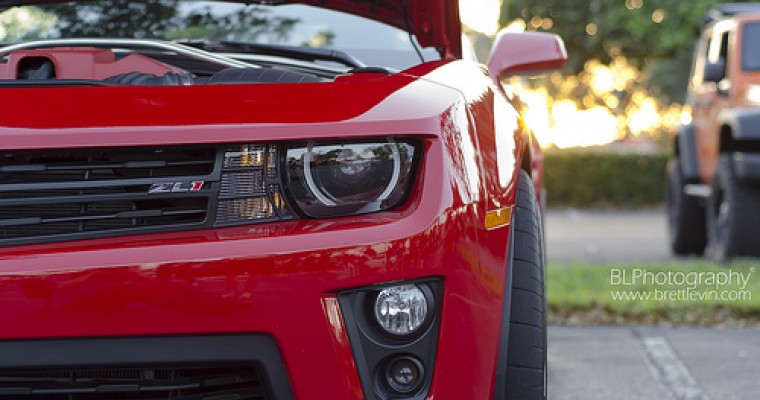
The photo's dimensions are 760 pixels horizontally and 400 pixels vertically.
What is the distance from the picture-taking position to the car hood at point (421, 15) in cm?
294

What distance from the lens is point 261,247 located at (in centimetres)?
185

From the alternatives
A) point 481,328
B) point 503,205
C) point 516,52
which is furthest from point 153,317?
point 516,52

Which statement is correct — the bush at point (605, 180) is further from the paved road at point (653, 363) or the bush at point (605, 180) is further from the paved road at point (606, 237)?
the paved road at point (653, 363)

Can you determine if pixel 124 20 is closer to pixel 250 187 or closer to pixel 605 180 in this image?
pixel 250 187

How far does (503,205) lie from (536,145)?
1.64 metres

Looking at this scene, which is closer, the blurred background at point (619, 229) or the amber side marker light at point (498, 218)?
the amber side marker light at point (498, 218)

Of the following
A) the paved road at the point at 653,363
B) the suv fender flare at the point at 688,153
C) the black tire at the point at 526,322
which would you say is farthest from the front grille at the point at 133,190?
the suv fender flare at the point at 688,153

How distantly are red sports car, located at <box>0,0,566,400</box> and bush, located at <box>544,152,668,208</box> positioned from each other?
2015 centimetres

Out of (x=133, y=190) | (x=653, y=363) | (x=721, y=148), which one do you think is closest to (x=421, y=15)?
(x=133, y=190)

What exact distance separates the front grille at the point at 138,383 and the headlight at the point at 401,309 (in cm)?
25

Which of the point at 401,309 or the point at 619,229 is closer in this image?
the point at 401,309

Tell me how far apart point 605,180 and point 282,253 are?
20.9m

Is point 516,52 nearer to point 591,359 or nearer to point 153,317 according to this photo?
point 591,359

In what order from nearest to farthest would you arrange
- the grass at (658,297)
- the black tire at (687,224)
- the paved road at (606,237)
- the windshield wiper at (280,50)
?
the windshield wiper at (280,50), the grass at (658,297), the black tire at (687,224), the paved road at (606,237)
